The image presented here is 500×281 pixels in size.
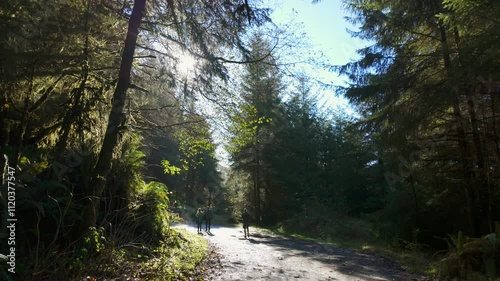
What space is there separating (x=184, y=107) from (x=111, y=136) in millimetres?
2720

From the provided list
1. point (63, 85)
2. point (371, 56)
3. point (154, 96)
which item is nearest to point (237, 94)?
point (154, 96)

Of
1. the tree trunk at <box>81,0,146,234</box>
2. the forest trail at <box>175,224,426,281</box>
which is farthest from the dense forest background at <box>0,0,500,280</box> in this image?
the forest trail at <box>175,224,426,281</box>

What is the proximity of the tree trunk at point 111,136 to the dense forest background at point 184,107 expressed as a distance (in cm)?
3

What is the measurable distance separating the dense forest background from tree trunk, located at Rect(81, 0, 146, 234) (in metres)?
0.03

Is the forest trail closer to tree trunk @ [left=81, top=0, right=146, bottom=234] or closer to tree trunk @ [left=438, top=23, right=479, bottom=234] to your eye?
tree trunk @ [left=81, top=0, right=146, bottom=234]

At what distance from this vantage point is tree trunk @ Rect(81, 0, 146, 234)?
6.96 meters

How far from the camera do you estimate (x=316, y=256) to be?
11742mm

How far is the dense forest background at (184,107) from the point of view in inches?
257

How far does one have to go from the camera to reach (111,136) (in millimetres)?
7164

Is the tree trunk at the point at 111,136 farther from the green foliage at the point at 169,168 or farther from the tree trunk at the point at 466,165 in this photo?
the tree trunk at the point at 466,165

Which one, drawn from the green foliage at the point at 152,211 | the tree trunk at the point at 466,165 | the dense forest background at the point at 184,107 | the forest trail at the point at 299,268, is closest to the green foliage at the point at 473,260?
Answer: the dense forest background at the point at 184,107

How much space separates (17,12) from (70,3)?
136 cm

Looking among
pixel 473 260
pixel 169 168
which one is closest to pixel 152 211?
pixel 169 168

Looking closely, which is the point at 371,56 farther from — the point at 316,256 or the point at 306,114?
the point at 306,114
